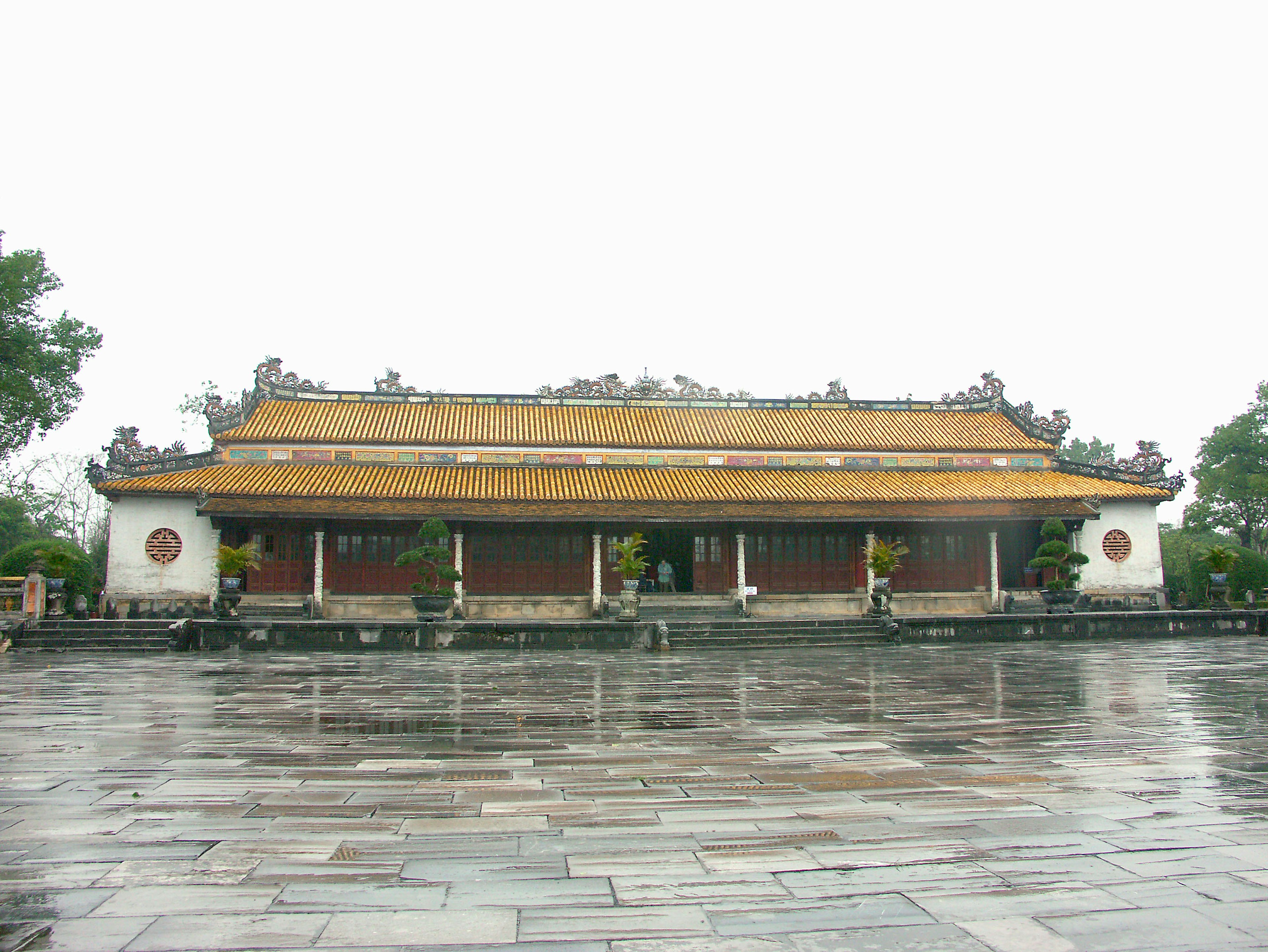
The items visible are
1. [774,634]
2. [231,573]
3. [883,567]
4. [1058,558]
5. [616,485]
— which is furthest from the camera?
[616,485]

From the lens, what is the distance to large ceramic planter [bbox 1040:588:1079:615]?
22875 millimetres

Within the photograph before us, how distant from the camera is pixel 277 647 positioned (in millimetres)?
18266

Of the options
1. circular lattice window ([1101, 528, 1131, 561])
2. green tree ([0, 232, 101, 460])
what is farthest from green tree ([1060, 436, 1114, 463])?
green tree ([0, 232, 101, 460])

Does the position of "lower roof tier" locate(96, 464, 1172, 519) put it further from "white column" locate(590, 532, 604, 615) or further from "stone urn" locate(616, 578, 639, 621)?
"stone urn" locate(616, 578, 639, 621)

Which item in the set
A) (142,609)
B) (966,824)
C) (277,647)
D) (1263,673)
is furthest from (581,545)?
(966,824)

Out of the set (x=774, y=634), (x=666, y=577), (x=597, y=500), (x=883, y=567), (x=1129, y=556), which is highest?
(x=597, y=500)

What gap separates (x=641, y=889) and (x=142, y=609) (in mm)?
24217

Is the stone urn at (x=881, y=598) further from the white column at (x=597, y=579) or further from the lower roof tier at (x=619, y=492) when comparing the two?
the white column at (x=597, y=579)

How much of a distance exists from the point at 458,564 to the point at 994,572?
16152 mm

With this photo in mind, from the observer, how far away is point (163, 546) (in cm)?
2411

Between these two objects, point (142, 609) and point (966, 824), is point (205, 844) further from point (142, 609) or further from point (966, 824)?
point (142, 609)

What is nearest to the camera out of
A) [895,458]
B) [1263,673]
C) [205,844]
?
[205,844]

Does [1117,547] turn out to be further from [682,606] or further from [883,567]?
[682,606]

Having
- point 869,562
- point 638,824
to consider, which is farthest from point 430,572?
point 638,824
